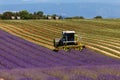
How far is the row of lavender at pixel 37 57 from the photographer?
2862 cm

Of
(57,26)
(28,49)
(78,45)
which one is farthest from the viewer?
(57,26)

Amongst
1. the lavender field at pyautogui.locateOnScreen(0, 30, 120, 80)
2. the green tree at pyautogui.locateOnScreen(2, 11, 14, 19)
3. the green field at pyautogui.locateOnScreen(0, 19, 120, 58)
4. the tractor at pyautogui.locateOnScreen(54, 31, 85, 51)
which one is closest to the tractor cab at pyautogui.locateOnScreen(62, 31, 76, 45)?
the tractor at pyautogui.locateOnScreen(54, 31, 85, 51)

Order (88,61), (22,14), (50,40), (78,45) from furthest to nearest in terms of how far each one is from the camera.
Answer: (22,14) < (50,40) < (78,45) < (88,61)

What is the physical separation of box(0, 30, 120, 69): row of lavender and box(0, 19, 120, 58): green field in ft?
14.0

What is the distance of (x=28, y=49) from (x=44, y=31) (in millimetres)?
24116

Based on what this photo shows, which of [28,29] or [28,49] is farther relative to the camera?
[28,29]

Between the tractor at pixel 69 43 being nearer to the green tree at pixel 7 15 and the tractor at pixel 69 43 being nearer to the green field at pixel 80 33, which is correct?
the green field at pixel 80 33

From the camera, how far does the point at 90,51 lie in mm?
40312

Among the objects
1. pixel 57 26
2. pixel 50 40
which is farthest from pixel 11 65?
pixel 57 26

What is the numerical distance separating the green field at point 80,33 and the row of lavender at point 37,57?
14.0ft

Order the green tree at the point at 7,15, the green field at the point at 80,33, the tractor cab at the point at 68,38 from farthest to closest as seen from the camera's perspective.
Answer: the green tree at the point at 7,15 → the green field at the point at 80,33 → the tractor cab at the point at 68,38

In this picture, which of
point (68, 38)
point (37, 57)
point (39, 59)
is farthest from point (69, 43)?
point (39, 59)

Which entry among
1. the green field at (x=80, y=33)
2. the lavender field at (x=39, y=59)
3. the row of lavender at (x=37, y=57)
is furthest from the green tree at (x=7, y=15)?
the row of lavender at (x=37, y=57)

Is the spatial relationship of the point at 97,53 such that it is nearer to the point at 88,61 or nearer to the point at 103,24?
the point at 88,61
